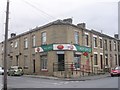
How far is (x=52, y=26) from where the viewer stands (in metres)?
36.2

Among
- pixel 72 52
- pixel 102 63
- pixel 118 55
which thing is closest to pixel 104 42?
pixel 102 63

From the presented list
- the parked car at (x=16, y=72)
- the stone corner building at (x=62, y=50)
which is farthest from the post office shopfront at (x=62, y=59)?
the parked car at (x=16, y=72)

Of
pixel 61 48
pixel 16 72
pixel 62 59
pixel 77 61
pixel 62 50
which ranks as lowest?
pixel 16 72

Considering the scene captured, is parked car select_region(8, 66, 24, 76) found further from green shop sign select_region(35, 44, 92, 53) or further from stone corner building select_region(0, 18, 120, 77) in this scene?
green shop sign select_region(35, 44, 92, 53)

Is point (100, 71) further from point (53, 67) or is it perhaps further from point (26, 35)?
point (26, 35)

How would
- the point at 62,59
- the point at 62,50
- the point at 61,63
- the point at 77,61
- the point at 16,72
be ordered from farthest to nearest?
the point at 16,72 < the point at 77,61 < the point at 62,59 < the point at 61,63 < the point at 62,50

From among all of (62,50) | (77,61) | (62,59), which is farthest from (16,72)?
(77,61)

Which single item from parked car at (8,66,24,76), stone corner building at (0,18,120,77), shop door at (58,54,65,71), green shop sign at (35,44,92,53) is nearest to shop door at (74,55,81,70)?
stone corner building at (0,18,120,77)

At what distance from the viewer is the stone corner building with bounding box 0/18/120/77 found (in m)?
35.3

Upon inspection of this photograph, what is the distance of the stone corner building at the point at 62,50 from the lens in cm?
3531

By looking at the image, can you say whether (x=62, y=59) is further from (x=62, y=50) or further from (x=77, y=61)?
(x=77, y=61)

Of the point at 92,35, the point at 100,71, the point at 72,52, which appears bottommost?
the point at 100,71

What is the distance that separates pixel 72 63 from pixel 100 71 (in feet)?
29.7

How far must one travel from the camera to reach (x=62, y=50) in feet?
115
